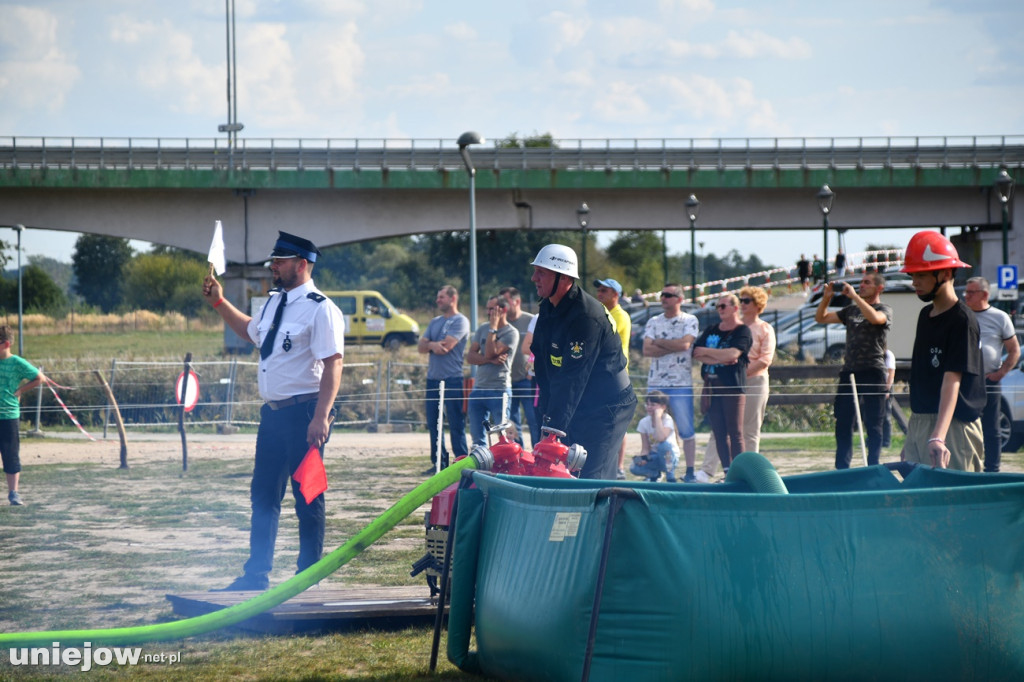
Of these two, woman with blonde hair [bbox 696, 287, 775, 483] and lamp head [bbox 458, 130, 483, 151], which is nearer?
woman with blonde hair [bbox 696, 287, 775, 483]

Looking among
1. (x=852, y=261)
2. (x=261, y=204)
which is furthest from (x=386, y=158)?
(x=852, y=261)

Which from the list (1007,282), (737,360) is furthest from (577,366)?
(1007,282)

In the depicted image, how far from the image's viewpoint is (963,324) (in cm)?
632

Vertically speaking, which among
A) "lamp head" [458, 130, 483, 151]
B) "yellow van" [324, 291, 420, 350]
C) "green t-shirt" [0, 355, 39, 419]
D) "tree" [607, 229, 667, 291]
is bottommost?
"green t-shirt" [0, 355, 39, 419]

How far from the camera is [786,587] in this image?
13.6 feet

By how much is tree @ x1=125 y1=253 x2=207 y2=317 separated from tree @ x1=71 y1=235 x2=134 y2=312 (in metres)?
8.29

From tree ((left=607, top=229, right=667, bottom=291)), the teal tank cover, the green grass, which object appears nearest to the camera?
the teal tank cover

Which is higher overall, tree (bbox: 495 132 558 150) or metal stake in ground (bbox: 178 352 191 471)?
tree (bbox: 495 132 558 150)

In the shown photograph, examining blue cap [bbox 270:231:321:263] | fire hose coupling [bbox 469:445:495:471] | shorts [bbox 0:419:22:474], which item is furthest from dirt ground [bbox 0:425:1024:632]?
blue cap [bbox 270:231:321:263]

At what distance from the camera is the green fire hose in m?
5.43

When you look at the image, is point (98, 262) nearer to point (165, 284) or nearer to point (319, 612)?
point (165, 284)

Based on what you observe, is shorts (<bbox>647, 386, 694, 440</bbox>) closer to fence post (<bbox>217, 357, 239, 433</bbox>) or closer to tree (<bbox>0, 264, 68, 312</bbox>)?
fence post (<bbox>217, 357, 239, 433</bbox>)

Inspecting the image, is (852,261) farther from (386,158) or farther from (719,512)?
(719,512)

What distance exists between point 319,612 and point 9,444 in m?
6.42
